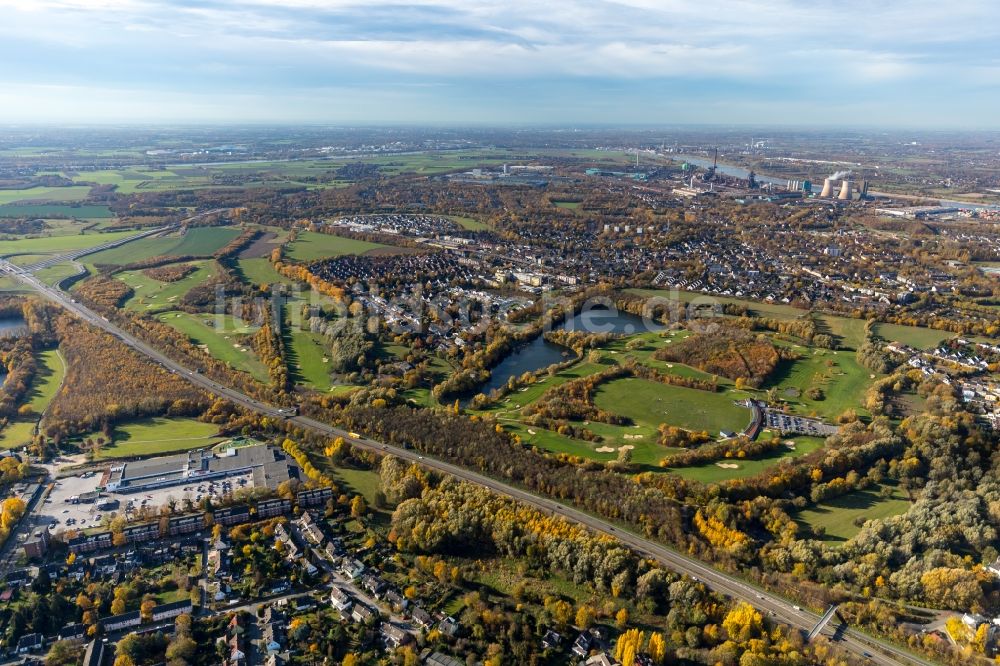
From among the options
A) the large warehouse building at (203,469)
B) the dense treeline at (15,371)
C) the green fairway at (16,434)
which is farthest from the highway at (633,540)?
the green fairway at (16,434)

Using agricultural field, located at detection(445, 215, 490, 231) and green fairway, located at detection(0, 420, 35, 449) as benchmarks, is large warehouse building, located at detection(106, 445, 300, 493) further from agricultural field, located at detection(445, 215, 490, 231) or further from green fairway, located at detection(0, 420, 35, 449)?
agricultural field, located at detection(445, 215, 490, 231)

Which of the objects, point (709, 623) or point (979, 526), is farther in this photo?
point (979, 526)

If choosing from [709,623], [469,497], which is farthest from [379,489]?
[709,623]

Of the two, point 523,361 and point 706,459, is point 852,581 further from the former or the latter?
point 523,361

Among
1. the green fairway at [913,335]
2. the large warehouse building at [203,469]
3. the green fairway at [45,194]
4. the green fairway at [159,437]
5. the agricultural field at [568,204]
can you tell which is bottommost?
the large warehouse building at [203,469]

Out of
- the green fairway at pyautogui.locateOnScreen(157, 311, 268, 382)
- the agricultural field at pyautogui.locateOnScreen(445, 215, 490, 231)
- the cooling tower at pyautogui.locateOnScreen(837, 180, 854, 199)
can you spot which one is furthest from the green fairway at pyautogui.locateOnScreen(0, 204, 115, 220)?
the cooling tower at pyautogui.locateOnScreen(837, 180, 854, 199)

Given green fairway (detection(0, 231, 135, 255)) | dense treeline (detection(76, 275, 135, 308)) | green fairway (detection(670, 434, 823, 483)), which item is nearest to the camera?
green fairway (detection(670, 434, 823, 483))

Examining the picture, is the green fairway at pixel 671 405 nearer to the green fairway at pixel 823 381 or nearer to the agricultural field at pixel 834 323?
the green fairway at pixel 823 381
